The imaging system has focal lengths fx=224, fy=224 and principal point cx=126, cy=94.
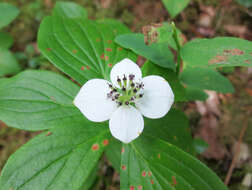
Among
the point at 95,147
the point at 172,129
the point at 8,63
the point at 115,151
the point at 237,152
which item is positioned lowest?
the point at 237,152

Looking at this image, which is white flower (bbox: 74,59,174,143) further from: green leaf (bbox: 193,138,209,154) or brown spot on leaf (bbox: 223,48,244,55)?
green leaf (bbox: 193,138,209,154)

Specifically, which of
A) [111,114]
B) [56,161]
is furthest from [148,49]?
[56,161]

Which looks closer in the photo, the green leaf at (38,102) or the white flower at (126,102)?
the white flower at (126,102)

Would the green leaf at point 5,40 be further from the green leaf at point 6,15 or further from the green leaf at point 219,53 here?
the green leaf at point 219,53

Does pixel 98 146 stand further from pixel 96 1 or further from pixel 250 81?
pixel 96 1

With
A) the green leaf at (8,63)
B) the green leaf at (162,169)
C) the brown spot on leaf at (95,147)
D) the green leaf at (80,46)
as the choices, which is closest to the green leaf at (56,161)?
the brown spot on leaf at (95,147)

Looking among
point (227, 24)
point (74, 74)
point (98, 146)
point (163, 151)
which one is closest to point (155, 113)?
point (163, 151)

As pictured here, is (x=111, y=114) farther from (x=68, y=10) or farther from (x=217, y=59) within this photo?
(x=68, y=10)
